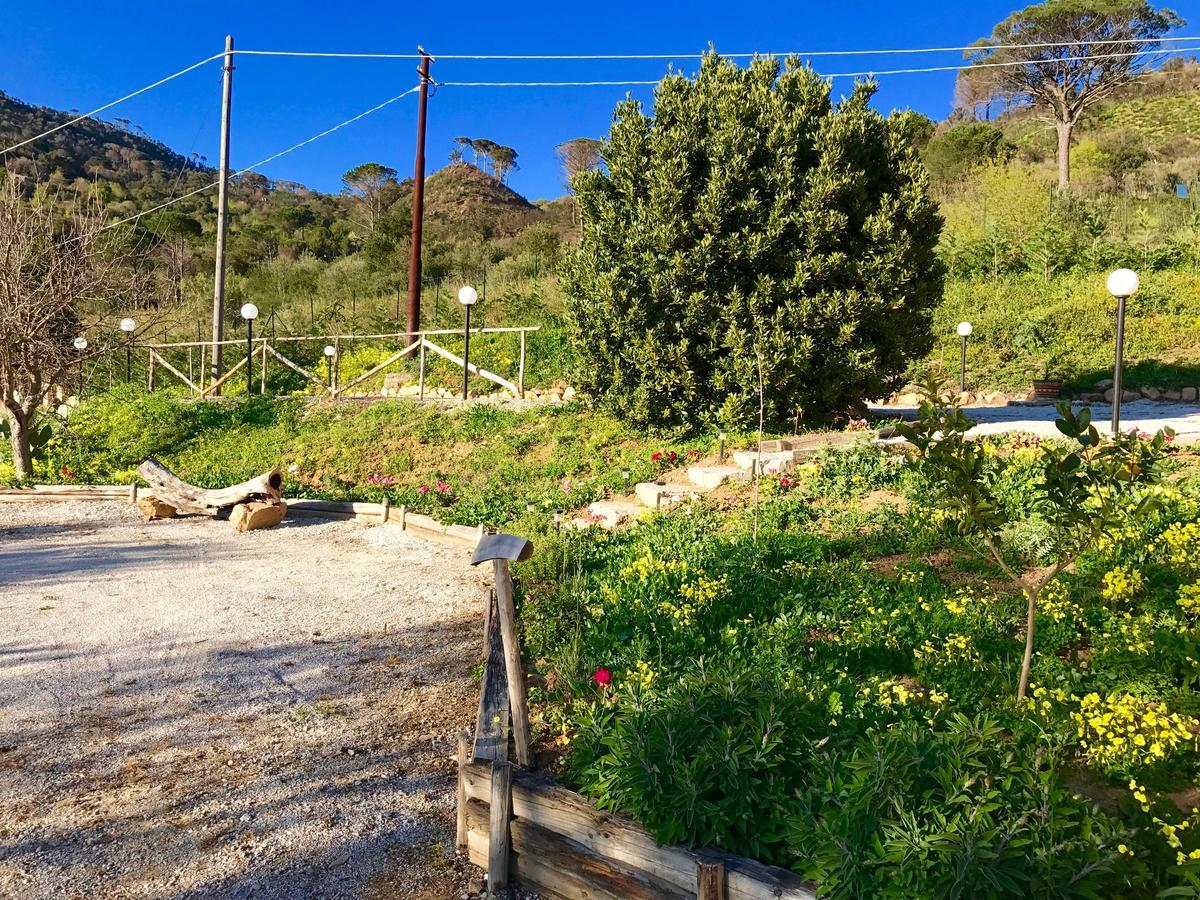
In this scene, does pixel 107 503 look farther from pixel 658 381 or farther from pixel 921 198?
pixel 921 198

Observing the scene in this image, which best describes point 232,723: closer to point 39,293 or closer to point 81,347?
point 39,293

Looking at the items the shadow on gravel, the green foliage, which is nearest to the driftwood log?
the shadow on gravel

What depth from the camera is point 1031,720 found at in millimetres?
2770

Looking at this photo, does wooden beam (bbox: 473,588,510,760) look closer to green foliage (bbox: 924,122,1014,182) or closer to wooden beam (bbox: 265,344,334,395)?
wooden beam (bbox: 265,344,334,395)

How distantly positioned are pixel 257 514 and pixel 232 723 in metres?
5.15

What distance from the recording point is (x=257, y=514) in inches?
337

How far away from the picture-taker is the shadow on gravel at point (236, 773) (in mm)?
2672

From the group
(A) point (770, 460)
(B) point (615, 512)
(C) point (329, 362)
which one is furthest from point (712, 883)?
(C) point (329, 362)

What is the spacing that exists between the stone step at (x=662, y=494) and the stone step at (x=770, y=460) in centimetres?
54

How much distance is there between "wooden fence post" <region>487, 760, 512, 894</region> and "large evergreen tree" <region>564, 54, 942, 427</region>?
5970mm

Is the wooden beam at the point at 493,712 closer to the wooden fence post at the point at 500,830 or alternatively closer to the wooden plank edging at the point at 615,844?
the wooden plank edging at the point at 615,844

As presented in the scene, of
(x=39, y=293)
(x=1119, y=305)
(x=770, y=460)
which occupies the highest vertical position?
(x=39, y=293)

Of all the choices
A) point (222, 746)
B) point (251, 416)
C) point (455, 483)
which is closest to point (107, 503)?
point (251, 416)

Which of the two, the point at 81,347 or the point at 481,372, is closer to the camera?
the point at 81,347
